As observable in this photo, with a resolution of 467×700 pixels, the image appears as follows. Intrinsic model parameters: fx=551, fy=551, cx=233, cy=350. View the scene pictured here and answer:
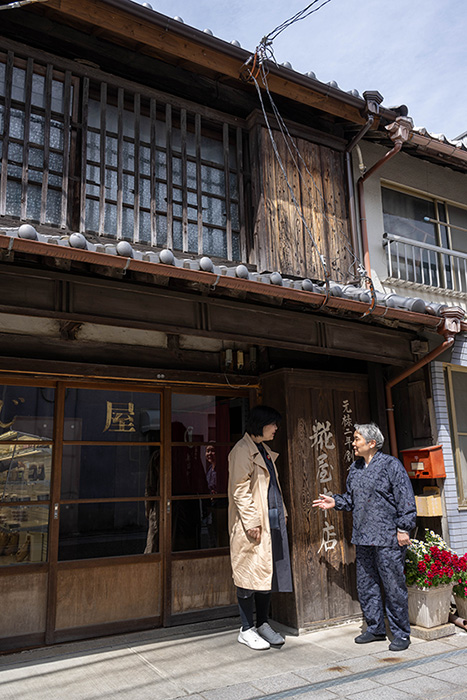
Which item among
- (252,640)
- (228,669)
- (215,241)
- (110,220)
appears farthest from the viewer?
(215,241)

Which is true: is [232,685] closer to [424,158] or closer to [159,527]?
[159,527]

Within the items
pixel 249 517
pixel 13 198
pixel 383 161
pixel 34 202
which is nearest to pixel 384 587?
pixel 249 517

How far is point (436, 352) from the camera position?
7.15 m

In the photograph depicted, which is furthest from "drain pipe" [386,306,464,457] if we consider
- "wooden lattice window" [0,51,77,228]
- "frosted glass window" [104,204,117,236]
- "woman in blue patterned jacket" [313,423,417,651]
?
"wooden lattice window" [0,51,77,228]

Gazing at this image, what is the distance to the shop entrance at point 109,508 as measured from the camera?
Result: 5.83 m

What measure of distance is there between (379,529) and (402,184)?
235 inches

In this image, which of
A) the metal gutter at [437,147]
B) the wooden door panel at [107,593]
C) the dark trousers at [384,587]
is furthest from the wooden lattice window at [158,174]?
the dark trousers at [384,587]

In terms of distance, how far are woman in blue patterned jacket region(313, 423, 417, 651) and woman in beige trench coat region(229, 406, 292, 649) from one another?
632 millimetres

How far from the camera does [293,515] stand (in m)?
6.55

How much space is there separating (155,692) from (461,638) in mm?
3523

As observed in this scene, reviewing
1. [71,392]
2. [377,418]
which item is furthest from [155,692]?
[377,418]

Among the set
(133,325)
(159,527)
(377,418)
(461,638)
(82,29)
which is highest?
(82,29)

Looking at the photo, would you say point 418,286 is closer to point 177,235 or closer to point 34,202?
point 177,235

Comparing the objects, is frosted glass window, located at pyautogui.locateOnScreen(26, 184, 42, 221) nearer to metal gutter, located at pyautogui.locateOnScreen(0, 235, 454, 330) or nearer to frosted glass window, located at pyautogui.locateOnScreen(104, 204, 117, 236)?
frosted glass window, located at pyautogui.locateOnScreen(104, 204, 117, 236)
